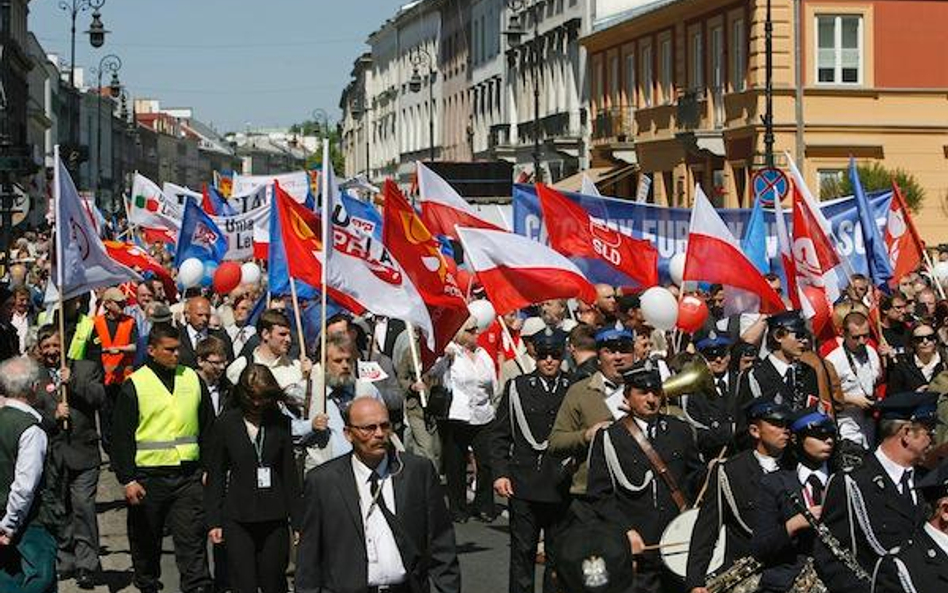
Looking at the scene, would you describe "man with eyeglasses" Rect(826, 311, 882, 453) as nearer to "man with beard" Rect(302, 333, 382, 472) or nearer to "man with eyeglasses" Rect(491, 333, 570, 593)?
"man with eyeglasses" Rect(491, 333, 570, 593)

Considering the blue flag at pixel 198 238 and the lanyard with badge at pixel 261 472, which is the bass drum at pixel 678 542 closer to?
the lanyard with badge at pixel 261 472

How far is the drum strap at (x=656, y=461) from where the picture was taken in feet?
32.3

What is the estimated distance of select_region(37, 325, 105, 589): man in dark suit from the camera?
1355 cm

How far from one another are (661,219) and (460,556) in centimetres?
651

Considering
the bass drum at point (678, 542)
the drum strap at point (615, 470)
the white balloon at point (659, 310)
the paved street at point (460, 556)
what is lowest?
the paved street at point (460, 556)

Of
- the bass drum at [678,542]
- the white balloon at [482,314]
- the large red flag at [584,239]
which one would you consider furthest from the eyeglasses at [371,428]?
the large red flag at [584,239]

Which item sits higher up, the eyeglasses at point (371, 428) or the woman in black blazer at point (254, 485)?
the eyeglasses at point (371, 428)

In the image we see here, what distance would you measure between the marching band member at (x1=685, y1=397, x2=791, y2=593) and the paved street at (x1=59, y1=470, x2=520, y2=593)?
14.4ft

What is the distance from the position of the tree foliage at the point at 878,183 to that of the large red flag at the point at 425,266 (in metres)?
25.6

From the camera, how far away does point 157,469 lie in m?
12.1

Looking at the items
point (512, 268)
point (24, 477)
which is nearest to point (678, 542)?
point (24, 477)

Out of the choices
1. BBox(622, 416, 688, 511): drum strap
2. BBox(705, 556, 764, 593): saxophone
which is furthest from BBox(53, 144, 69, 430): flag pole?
BBox(705, 556, 764, 593): saxophone

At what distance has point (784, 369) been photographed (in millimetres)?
12680

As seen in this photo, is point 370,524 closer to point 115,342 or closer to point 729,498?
point 729,498
